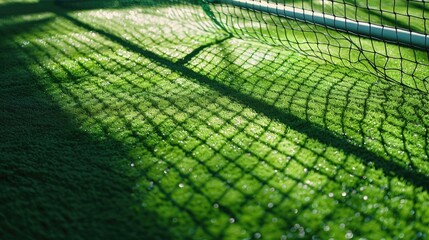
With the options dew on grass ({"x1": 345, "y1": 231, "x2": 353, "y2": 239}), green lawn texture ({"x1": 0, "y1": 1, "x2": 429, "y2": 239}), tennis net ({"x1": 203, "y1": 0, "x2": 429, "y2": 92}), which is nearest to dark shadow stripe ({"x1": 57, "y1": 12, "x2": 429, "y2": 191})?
green lawn texture ({"x1": 0, "y1": 1, "x2": 429, "y2": 239})

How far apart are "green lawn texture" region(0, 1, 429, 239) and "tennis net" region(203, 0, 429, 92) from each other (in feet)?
0.61

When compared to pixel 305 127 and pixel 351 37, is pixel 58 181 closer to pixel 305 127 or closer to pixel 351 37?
pixel 305 127

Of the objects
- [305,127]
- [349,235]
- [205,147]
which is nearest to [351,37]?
[305,127]

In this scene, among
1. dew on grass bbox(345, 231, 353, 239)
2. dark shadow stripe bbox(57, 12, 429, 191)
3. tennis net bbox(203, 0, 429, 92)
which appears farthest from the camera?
tennis net bbox(203, 0, 429, 92)

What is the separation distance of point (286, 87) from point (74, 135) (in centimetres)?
133

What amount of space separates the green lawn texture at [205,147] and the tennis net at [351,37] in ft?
0.61

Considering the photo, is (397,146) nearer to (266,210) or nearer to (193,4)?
(266,210)

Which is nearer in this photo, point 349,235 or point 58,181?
point 349,235

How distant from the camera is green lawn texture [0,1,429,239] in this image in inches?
58.8

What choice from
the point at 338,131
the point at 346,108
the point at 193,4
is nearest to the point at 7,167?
the point at 338,131

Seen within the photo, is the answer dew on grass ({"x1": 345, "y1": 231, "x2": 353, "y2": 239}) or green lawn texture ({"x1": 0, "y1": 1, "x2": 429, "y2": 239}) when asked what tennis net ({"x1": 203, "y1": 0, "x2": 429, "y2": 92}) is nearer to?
green lawn texture ({"x1": 0, "y1": 1, "x2": 429, "y2": 239})

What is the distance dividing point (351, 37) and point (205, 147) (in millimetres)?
2071

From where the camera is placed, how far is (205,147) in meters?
1.93

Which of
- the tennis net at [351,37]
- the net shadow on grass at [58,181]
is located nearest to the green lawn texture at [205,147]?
the net shadow on grass at [58,181]
